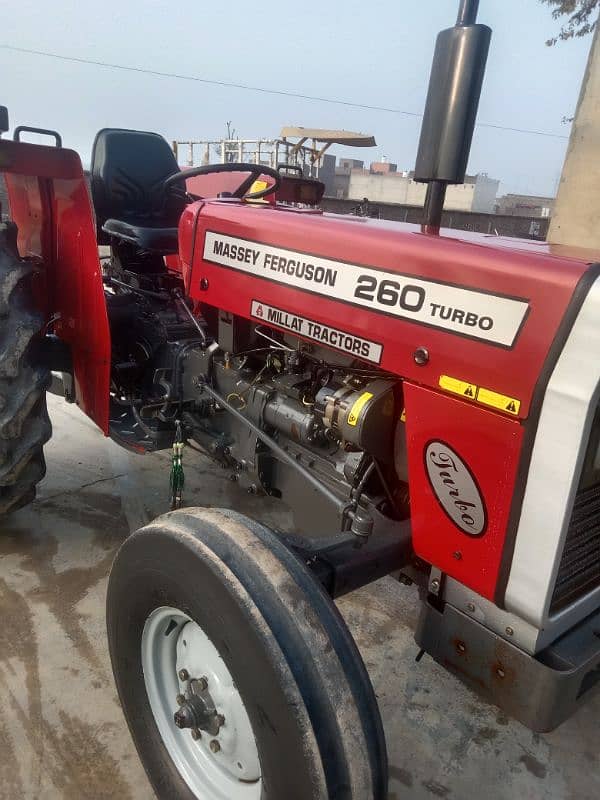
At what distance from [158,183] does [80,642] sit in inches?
89.2

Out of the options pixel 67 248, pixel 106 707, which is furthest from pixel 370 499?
pixel 67 248

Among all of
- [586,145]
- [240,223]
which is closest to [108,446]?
[240,223]

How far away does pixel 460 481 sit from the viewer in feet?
4.05

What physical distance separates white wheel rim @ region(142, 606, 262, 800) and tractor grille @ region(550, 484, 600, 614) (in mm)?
674

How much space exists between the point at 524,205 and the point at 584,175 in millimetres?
22017

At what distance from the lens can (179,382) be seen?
2439 mm

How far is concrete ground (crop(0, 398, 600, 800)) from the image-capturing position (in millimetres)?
1560

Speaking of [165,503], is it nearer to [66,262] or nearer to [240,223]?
[66,262]

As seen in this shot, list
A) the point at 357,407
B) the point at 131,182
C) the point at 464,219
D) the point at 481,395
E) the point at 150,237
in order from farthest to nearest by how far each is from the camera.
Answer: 1. the point at 464,219
2. the point at 131,182
3. the point at 150,237
4. the point at 357,407
5. the point at 481,395

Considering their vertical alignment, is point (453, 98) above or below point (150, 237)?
above

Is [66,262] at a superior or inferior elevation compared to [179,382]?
superior

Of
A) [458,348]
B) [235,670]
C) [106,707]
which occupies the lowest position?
[106,707]

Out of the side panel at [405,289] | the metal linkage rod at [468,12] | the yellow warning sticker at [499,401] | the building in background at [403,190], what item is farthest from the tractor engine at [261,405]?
the building in background at [403,190]

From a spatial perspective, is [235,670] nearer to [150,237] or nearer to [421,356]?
[421,356]
